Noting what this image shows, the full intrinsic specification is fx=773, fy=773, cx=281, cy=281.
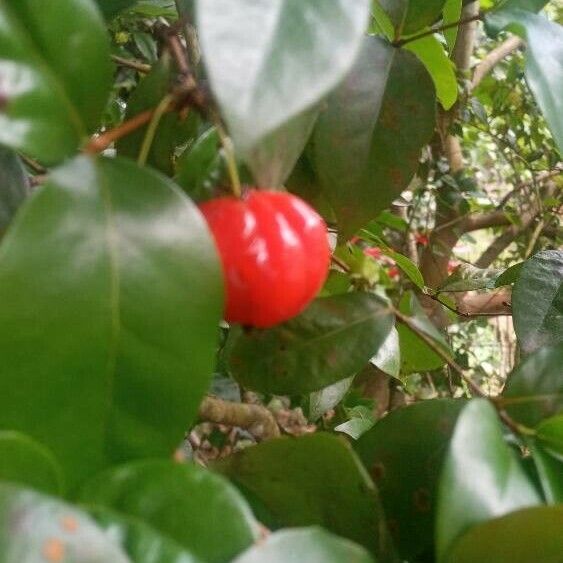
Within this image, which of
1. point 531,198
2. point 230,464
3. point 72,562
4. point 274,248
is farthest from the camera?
point 531,198

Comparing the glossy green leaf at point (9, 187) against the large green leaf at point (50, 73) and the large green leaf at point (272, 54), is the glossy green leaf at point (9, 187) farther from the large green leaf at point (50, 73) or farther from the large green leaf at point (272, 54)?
the large green leaf at point (272, 54)

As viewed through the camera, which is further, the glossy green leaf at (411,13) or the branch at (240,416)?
the branch at (240,416)

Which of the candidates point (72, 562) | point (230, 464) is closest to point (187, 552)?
point (72, 562)

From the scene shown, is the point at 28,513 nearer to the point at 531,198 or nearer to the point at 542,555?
the point at 542,555

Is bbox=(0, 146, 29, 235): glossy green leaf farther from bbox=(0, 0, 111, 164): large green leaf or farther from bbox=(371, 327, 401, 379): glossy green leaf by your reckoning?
bbox=(371, 327, 401, 379): glossy green leaf

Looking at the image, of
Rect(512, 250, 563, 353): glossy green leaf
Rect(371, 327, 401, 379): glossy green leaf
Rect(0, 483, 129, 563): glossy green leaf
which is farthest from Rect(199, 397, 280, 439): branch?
Rect(0, 483, 129, 563): glossy green leaf

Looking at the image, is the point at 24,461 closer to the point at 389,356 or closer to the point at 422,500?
the point at 422,500

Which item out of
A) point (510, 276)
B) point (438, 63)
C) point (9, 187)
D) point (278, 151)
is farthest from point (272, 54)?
point (510, 276)

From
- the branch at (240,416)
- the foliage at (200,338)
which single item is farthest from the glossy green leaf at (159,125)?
the branch at (240,416)
